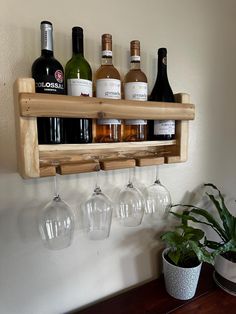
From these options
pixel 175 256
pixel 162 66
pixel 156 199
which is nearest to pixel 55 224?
pixel 156 199

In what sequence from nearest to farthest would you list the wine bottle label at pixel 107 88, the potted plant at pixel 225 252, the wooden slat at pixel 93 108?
1. the wooden slat at pixel 93 108
2. the wine bottle label at pixel 107 88
3. the potted plant at pixel 225 252

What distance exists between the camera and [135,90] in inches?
25.0

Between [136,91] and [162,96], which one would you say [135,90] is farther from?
[162,96]

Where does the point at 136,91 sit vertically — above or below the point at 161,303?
above

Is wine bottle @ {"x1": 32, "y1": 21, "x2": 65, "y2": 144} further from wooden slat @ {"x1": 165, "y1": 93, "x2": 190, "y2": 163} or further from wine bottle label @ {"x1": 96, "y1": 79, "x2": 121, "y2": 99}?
wooden slat @ {"x1": 165, "y1": 93, "x2": 190, "y2": 163}

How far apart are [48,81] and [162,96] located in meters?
0.39

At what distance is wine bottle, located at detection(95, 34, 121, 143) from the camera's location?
0.59 metres

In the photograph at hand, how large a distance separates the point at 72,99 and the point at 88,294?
0.67 metres

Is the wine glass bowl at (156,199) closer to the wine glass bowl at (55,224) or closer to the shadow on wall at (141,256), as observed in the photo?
the shadow on wall at (141,256)

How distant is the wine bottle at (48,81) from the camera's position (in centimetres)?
53

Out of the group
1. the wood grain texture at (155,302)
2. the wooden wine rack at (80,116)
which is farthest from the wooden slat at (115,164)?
the wood grain texture at (155,302)

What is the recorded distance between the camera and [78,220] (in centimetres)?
72

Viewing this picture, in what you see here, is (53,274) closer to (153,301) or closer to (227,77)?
(153,301)

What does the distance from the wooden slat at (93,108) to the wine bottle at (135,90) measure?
49 millimetres
